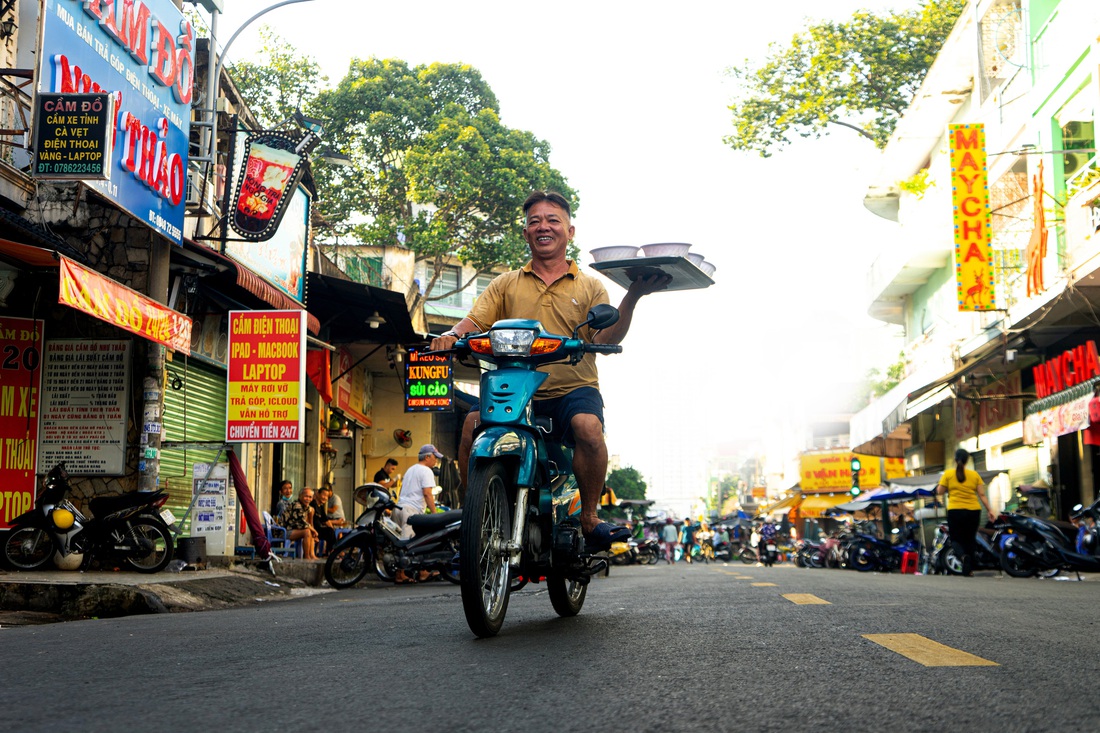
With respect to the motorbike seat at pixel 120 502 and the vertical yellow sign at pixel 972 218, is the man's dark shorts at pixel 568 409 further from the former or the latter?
the vertical yellow sign at pixel 972 218

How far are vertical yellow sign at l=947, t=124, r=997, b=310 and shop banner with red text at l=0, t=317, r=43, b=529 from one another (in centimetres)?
1414

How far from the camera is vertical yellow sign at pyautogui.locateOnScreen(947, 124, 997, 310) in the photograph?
20.0 metres

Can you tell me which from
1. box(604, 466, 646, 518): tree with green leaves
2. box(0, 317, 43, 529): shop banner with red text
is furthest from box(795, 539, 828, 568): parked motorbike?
box(604, 466, 646, 518): tree with green leaves

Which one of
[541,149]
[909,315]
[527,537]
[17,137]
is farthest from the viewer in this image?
[541,149]

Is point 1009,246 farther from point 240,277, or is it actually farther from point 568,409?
point 568,409

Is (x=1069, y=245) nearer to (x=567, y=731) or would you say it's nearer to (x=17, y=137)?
(x=17, y=137)

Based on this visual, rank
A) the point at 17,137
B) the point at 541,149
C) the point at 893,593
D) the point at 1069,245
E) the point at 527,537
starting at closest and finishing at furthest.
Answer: the point at 527,537, the point at 893,593, the point at 17,137, the point at 1069,245, the point at 541,149

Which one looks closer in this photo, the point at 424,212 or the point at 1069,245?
the point at 1069,245

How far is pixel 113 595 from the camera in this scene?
8.93 meters

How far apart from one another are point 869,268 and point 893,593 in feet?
87.5

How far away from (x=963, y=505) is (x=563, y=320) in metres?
11.5

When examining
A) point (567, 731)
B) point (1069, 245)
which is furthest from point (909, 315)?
point (567, 731)

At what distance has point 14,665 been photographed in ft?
14.6

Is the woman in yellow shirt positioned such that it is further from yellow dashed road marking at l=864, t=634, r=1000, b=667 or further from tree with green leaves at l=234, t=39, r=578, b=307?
tree with green leaves at l=234, t=39, r=578, b=307
